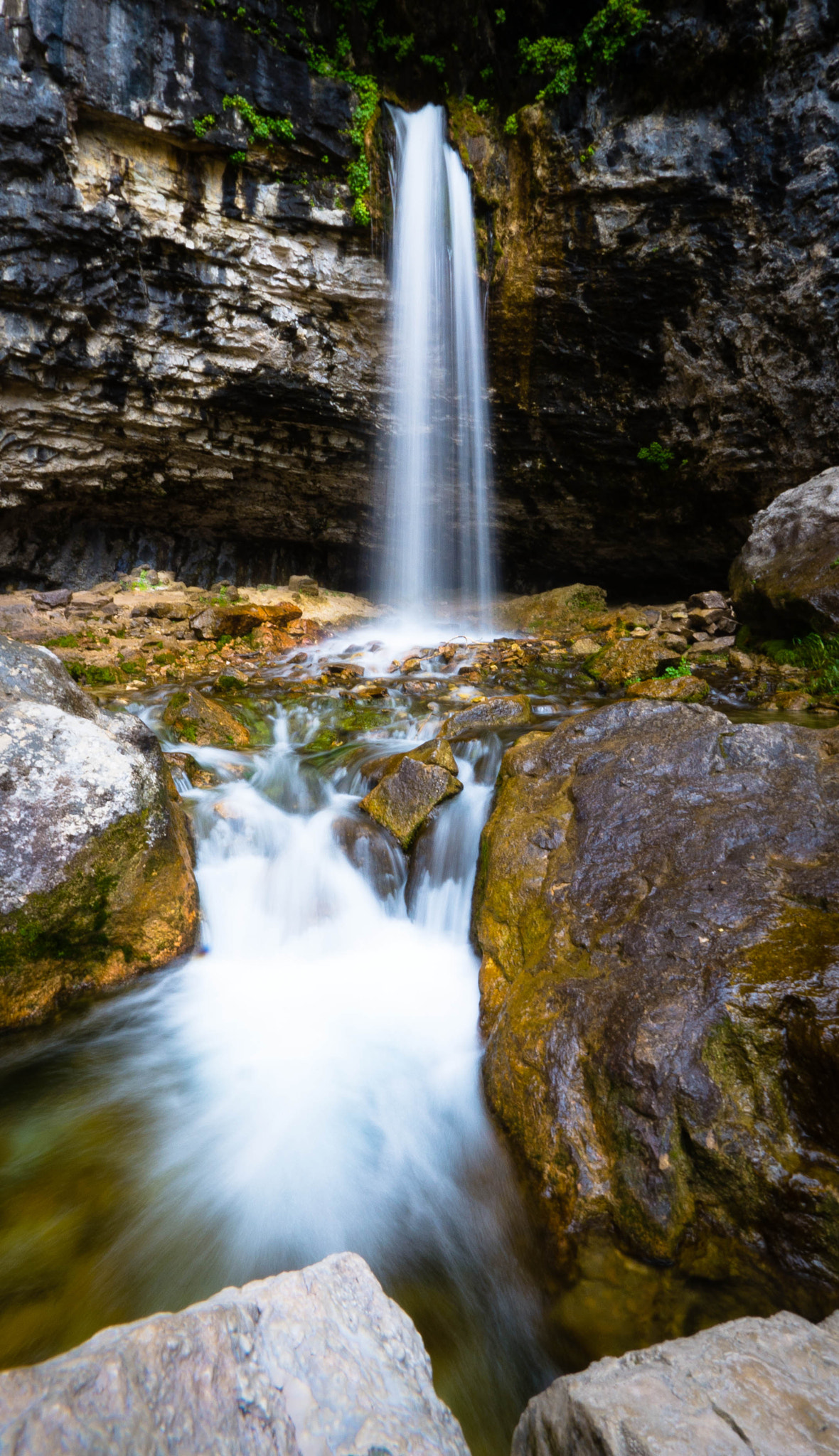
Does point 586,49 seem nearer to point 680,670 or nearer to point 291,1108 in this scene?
point 680,670

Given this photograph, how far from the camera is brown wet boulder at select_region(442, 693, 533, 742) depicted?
5.36 meters

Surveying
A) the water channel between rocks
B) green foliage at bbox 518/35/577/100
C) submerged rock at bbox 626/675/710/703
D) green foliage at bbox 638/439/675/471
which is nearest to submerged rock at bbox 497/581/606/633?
green foliage at bbox 638/439/675/471

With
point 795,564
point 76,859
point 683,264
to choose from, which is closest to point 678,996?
point 76,859

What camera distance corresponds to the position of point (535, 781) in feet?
11.3

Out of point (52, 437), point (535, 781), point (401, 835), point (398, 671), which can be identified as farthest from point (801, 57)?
point (52, 437)

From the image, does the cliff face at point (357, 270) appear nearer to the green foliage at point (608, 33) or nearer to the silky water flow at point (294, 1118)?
the green foliage at point (608, 33)

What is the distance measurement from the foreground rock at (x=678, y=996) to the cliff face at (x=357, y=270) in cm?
829

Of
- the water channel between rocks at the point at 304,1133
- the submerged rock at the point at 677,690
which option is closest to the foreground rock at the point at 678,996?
the water channel between rocks at the point at 304,1133

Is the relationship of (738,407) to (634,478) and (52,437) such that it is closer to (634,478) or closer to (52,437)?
(634,478)

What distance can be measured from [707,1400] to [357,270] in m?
11.3

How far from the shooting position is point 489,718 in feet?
18.8

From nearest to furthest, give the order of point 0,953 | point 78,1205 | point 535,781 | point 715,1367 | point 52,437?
1. point 715,1367
2. point 78,1205
3. point 0,953
4. point 535,781
5. point 52,437

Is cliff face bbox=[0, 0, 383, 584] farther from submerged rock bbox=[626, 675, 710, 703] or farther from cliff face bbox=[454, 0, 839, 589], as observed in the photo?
submerged rock bbox=[626, 675, 710, 703]

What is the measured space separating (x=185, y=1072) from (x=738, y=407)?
11.1 meters
